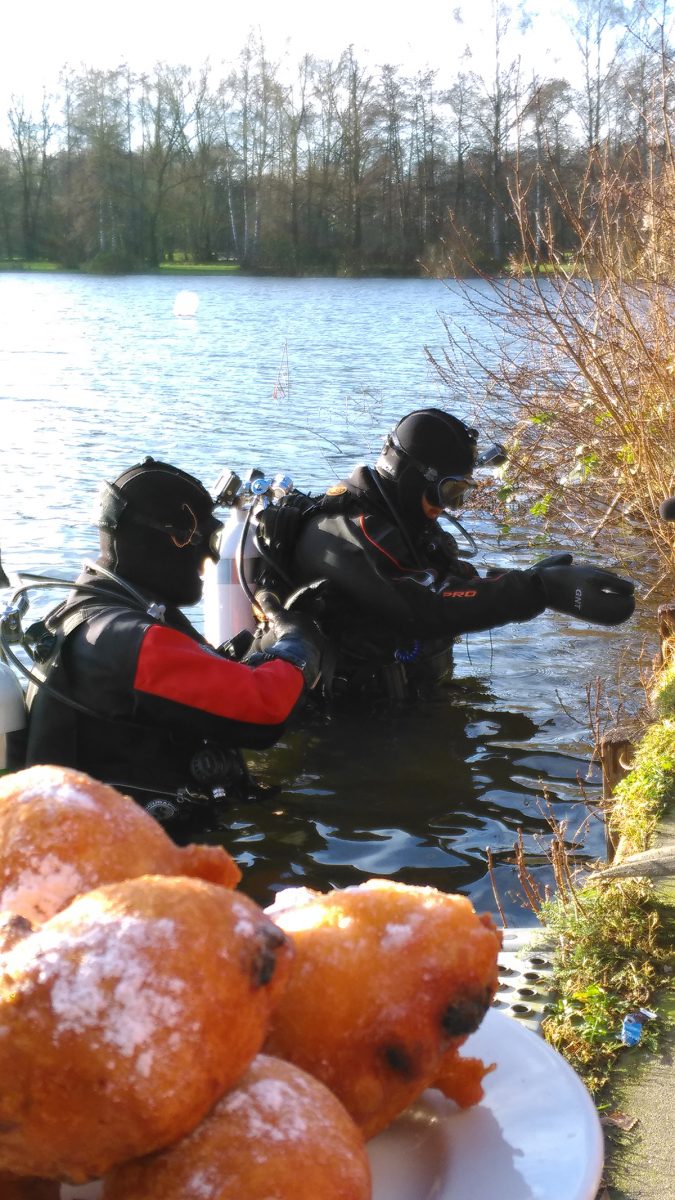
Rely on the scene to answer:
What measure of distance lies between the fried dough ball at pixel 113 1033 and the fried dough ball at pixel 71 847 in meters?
0.14

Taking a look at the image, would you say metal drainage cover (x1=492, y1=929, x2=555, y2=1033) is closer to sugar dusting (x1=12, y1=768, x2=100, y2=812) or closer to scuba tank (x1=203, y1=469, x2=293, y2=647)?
sugar dusting (x1=12, y1=768, x2=100, y2=812)

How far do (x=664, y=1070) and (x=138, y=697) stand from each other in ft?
7.53

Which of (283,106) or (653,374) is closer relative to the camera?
(653,374)

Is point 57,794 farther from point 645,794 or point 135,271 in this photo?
point 135,271

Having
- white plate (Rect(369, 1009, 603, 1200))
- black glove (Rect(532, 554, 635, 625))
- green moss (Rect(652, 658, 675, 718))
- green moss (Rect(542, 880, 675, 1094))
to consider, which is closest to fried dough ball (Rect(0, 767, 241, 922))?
white plate (Rect(369, 1009, 603, 1200))

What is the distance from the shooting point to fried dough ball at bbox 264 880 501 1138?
125 centimetres

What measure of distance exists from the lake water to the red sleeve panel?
0.85 m

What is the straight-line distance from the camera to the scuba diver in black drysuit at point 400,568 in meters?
5.97

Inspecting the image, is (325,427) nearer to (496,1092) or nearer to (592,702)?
(592,702)

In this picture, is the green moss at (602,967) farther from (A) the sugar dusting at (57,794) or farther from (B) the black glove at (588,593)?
(B) the black glove at (588,593)

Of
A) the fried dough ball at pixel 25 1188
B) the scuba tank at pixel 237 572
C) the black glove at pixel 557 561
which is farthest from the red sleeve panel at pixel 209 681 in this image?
the fried dough ball at pixel 25 1188

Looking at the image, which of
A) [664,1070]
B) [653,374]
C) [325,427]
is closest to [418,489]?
[653,374]

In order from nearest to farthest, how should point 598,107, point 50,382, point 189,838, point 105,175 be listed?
point 189,838 → point 598,107 → point 50,382 → point 105,175

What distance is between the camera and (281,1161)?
1040 mm
